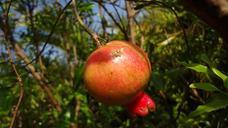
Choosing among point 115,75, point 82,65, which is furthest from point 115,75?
point 82,65

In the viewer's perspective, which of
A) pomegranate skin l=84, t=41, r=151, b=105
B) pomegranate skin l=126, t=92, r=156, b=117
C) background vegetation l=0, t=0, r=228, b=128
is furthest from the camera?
background vegetation l=0, t=0, r=228, b=128

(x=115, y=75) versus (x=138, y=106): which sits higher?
(x=115, y=75)

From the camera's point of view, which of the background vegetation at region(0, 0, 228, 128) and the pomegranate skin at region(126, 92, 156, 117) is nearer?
the pomegranate skin at region(126, 92, 156, 117)

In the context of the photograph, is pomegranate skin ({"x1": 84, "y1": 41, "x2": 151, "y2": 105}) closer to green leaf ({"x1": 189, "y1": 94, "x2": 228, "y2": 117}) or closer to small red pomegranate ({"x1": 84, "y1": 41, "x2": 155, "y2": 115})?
small red pomegranate ({"x1": 84, "y1": 41, "x2": 155, "y2": 115})

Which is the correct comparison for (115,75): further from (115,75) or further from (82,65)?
(82,65)

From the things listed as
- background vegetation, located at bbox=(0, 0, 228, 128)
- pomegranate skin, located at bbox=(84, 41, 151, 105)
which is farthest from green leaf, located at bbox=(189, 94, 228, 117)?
background vegetation, located at bbox=(0, 0, 228, 128)

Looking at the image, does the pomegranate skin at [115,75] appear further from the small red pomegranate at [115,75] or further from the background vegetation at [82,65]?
the background vegetation at [82,65]

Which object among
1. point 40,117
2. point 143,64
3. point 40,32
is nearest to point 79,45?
point 40,32

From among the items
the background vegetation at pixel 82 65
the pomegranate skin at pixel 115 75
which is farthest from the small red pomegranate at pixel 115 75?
the background vegetation at pixel 82 65
